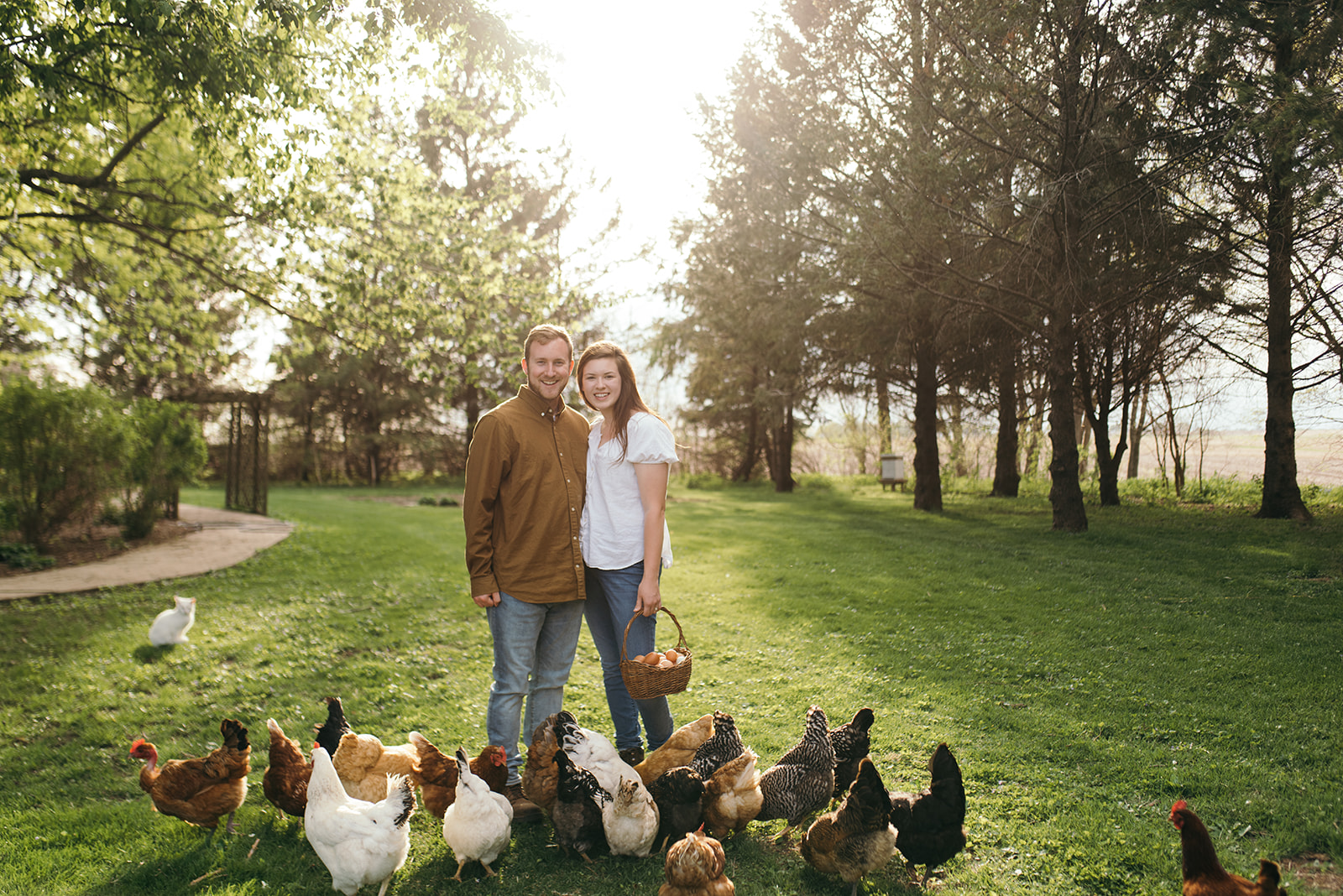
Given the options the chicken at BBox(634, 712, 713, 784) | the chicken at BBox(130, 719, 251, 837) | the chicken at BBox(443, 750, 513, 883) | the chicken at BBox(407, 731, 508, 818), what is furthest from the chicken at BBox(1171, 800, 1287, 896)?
the chicken at BBox(130, 719, 251, 837)

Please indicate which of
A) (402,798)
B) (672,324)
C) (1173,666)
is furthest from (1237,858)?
(672,324)

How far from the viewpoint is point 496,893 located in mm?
2830

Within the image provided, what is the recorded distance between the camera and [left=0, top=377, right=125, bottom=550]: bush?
27.6 ft

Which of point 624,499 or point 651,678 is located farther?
point 624,499

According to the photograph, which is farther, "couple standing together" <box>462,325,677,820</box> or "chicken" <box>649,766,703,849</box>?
"couple standing together" <box>462,325,677,820</box>

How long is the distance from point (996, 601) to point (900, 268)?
17.9 ft

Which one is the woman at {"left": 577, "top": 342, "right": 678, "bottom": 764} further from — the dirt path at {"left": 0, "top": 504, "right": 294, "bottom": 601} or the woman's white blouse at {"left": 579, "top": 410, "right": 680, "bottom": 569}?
the dirt path at {"left": 0, "top": 504, "right": 294, "bottom": 601}

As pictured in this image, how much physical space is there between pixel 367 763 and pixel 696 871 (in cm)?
164

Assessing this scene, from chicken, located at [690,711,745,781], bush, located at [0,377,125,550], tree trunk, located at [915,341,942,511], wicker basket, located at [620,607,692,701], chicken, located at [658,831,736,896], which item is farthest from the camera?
tree trunk, located at [915,341,942,511]

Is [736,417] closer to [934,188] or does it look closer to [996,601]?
[934,188]

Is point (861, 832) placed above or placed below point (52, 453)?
below

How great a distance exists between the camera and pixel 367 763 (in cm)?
323

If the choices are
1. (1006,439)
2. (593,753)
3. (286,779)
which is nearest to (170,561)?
(286,779)

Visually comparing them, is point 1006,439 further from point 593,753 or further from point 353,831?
point 353,831
